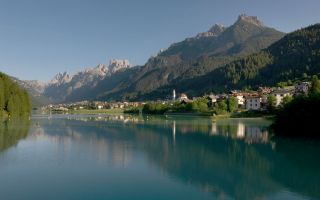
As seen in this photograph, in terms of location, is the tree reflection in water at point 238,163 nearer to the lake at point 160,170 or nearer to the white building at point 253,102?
the lake at point 160,170

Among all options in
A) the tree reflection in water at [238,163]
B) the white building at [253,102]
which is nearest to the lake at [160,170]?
the tree reflection in water at [238,163]

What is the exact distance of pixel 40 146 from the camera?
1841 inches

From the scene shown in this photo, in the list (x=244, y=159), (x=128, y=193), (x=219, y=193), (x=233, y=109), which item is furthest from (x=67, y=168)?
(x=233, y=109)

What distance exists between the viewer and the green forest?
105250 mm

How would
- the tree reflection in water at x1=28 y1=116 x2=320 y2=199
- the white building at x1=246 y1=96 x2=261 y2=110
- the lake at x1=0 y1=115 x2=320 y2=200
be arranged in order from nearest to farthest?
1. the lake at x1=0 y1=115 x2=320 y2=200
2. the tree reflection in water at x1=28 y1=116 x2=320 y2=199
3. the white building at x1=246 y1=96 x2=261 y2=110

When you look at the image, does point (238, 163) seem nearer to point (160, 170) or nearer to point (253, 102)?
point (160, 170)

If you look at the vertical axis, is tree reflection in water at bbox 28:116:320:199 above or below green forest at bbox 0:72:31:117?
below

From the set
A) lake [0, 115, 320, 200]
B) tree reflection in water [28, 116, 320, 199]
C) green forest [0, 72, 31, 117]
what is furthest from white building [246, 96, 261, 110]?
lake [0, 115, 320, 200]

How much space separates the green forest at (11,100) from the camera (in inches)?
4144

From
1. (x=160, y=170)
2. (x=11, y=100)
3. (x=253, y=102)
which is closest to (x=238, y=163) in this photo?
(x=160, y=170)

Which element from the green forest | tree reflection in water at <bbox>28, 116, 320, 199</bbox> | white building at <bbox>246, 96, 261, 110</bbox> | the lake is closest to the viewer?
the lake

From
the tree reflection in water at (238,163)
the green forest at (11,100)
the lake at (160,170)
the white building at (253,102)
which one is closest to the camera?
the lake at (160,170)

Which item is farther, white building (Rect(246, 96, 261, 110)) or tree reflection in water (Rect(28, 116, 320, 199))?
white building (Rect(246, 96, 261, 110))

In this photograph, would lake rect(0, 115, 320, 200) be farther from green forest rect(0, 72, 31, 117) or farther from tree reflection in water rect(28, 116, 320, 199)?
green forest rect(0, 72, 31, 117)
